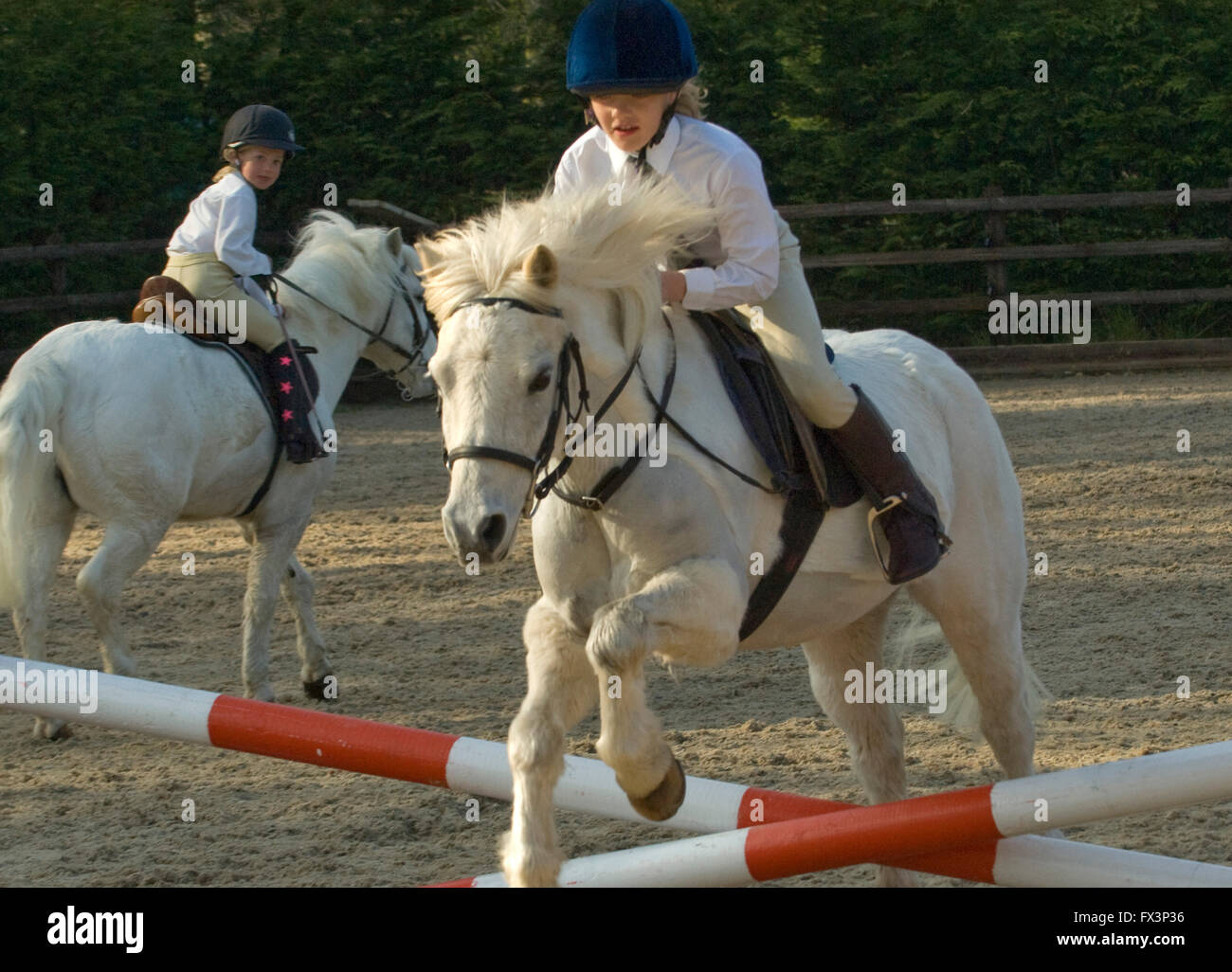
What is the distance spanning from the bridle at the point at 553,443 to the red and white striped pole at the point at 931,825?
83 centimetres

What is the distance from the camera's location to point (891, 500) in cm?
367

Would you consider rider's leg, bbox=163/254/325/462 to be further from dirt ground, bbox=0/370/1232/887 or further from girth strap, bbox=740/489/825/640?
girth strap, bbox=740/489/825/640

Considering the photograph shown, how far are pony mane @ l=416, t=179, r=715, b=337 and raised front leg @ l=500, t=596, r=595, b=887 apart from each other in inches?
29.4

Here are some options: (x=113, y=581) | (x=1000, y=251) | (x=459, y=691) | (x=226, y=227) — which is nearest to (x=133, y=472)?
(x=113, y=581)

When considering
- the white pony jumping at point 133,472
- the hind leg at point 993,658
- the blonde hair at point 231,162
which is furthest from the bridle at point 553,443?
the blonde hair at point 231,162

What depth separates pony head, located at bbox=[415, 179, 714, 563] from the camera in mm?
2816

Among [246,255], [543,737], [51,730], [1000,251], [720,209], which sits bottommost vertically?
[51,730]

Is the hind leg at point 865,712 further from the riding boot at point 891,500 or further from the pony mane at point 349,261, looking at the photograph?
the pony mane at point 349,261

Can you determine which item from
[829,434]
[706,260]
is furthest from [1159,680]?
[706,260]

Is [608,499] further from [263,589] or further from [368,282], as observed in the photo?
[368,282]

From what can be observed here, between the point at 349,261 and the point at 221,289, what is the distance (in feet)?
2.99

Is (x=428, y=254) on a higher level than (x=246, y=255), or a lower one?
lower

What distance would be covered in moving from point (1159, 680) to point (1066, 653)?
1.85ft

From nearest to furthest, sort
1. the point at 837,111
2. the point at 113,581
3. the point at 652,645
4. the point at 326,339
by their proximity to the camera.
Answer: the point at 652,645
the point at 113,581
the point at 326,339
the point at 837,111
